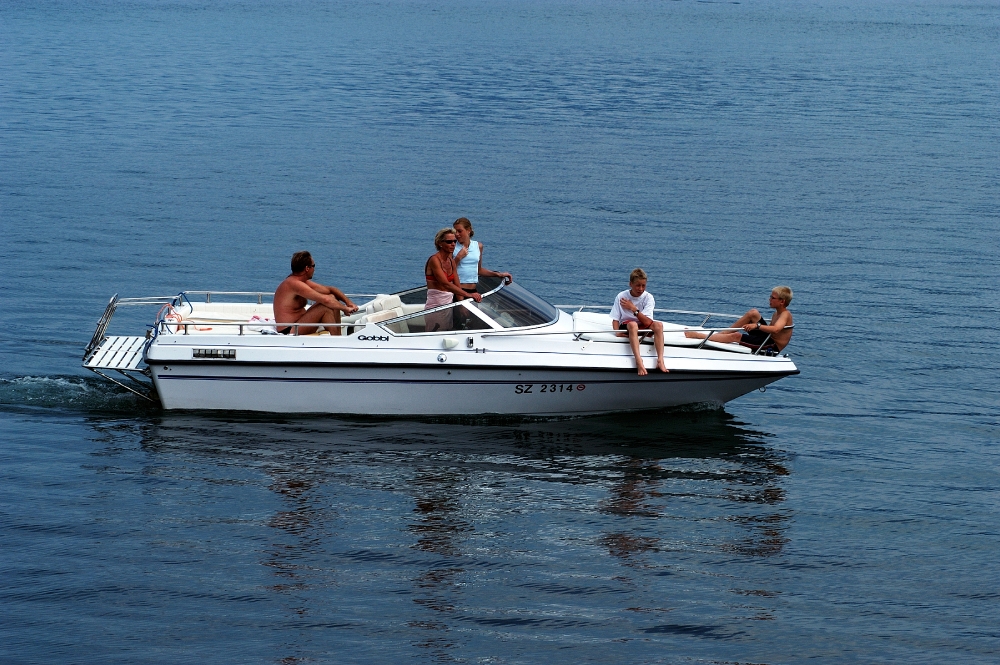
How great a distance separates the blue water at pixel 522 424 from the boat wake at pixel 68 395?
0.18 ft

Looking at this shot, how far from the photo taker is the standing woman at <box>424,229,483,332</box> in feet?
51.7

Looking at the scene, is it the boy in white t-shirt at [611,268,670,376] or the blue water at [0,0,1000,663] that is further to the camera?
the boy in white t-shirt at [611,268,670,376]

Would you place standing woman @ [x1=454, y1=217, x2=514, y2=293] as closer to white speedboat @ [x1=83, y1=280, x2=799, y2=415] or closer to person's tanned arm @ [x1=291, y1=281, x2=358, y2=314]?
white speedboat @ [x1=83, y1=280, x2=799, y2=415]

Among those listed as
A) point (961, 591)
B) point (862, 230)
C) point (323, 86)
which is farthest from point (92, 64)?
point (961, 591)

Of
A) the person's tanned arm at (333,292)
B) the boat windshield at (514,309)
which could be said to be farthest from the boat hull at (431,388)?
the person's tanned arm at (333,292)

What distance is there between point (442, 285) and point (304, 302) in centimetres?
191

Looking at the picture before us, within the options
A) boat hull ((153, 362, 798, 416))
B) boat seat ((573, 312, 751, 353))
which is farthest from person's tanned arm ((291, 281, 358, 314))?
boat seat ((573, 312, 751, 353))

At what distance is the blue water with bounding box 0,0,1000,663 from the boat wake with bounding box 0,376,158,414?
0.18 ft

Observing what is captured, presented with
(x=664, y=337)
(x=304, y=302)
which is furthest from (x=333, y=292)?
(x=664, y=337)

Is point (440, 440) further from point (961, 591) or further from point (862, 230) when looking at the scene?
point (862, 230)

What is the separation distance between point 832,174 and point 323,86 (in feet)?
98.8

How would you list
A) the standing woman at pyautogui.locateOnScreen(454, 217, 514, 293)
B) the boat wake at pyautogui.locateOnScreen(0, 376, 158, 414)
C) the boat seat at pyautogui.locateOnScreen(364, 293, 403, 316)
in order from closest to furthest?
the standing woman at pyautogui.locateOnScreen(454, 217, 514, 293)
the boat seat at pyautogui.locateOnScreen(364, 293, 403, 316)
the boat wake at pyautogui.locateOnScreen(0, 376, 158, 414)

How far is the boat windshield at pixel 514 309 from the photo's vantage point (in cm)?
1602

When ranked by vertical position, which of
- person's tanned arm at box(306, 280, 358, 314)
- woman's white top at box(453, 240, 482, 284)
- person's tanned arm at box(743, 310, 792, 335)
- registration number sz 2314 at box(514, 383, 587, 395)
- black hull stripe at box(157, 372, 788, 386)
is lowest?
registration number sz 2314 at box(514, 383, 587, 395)
